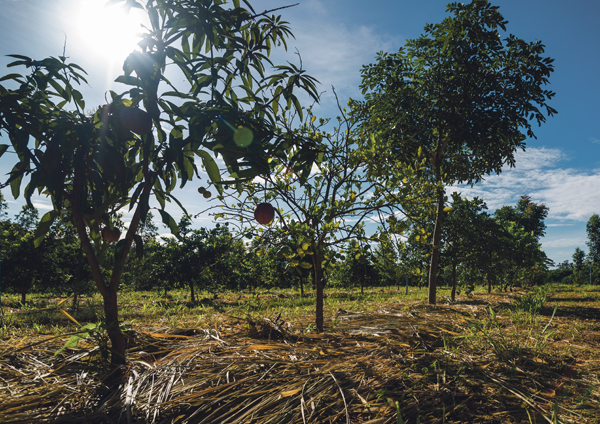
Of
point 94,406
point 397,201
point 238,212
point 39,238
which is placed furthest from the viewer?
point 238,212

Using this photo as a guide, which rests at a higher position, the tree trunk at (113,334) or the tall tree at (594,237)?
the tall tree at (594,237)

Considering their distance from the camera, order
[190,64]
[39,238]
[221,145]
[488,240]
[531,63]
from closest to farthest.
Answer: [221,145] < [190,64] < [39,238] < [531,63] < [488,240]

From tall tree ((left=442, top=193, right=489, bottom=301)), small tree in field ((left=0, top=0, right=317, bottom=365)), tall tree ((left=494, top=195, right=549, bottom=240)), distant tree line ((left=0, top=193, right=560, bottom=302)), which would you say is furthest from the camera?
tall tree ((left=494, top=195, right=549, bottom=240))

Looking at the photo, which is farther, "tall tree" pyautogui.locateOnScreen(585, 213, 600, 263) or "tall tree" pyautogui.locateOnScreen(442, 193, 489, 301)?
"tall tree" pyautogui.locateOnScreen(585, 213, 600, 263)

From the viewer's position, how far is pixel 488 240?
820 cm

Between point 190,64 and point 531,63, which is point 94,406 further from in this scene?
point 531,63

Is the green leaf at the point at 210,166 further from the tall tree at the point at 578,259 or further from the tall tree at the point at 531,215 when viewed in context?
the tall tree at the point at 578,259

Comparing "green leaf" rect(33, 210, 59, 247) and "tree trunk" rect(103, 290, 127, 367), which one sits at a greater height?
"green leaf" rect(33, 210, 59, 247)

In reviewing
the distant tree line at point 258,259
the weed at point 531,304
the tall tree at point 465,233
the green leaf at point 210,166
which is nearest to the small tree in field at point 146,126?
the green leaf at point 210,166

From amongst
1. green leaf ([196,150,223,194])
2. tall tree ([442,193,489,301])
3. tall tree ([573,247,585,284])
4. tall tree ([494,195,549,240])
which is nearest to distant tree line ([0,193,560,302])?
tall tree ([442,193,489,301])

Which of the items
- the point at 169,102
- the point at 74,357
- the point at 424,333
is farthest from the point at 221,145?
the point at 424,333

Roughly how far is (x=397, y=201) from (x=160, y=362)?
101 inches

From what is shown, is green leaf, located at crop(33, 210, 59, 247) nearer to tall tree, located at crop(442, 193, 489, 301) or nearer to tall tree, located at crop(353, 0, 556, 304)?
tall tree, located at crop(353, 0, 556, 304)

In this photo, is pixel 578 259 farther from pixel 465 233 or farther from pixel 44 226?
pixel 44 226
